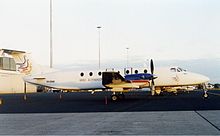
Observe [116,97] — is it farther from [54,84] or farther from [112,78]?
[54,84]

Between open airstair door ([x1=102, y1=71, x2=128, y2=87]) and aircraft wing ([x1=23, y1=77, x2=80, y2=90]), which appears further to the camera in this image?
aircraft wing ([x1=23, y1=77, x2=80, y2=90])

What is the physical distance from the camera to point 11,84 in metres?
88.9

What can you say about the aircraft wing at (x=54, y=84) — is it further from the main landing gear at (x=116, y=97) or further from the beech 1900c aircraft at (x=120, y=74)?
the main landing gear at (x=116, y=97)

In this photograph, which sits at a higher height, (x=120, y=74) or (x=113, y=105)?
(x=120, y=74)

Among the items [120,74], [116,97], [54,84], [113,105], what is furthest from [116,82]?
[54,84]

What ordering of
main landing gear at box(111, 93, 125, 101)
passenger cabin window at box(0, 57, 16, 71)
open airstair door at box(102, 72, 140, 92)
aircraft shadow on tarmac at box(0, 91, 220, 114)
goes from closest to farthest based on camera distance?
aircraft shadow on tarmac at box(0, 91, 220, 114) < open airstair door at box(102, 72, 140, 92) < main landing gear at box(111, 93, 125, 101) < passenger cabin window at box(0, 57, 16, 71)

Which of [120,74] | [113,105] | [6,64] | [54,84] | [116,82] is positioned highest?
[6,64]

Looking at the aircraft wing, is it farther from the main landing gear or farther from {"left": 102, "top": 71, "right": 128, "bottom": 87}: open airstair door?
{"left": 102, "top": 71, "right": 128, "bottom": 87}: open airstair door

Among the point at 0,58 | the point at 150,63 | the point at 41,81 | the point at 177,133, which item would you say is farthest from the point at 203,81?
the point at 0,58

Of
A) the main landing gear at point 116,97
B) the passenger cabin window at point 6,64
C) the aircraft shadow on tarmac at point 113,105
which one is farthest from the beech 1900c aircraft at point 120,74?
the passenger cabin window at point 6,64

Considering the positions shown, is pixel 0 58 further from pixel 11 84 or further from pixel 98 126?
pixel 98 126

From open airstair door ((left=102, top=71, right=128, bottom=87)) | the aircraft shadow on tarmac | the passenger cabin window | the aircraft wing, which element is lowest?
the aircraft shadow on tarmac

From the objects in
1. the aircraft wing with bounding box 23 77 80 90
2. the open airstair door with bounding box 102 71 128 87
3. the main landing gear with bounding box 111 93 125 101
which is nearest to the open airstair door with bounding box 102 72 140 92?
the open airstair door with bounding box 102 71 128 87

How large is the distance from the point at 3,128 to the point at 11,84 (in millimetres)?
77503
